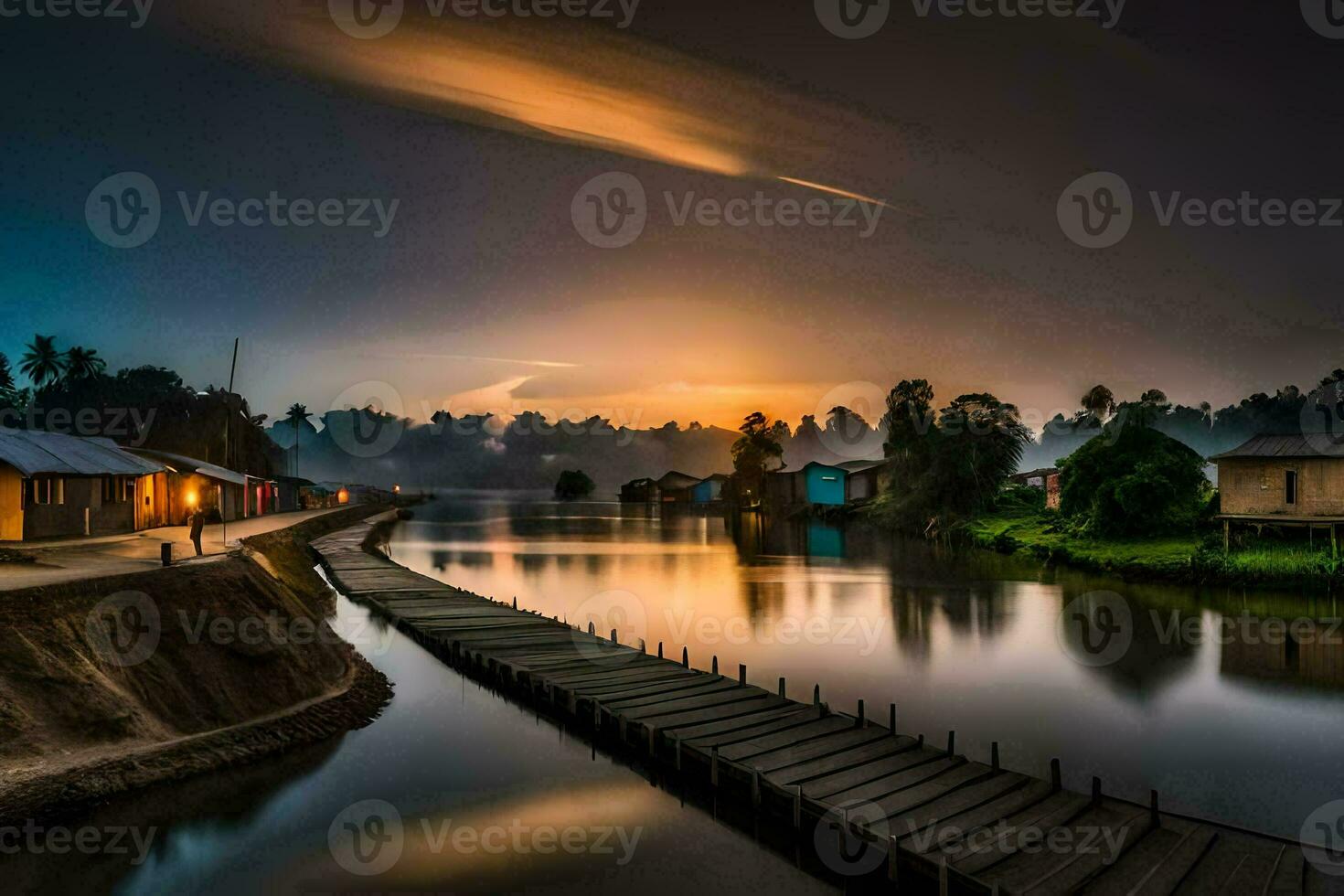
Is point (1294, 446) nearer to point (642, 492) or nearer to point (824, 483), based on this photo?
point (824, 483)

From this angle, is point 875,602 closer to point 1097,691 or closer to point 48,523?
point 1097,691

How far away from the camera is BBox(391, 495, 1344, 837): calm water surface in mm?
20516

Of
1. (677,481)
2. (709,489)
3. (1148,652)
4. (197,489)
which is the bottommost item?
(1148,652)

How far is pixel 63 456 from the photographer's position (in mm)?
33781

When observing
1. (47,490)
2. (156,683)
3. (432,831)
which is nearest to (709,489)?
(47,490)

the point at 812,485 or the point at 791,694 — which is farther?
the point at 812,485

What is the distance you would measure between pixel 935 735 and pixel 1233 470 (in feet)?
110

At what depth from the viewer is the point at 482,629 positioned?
31062mm

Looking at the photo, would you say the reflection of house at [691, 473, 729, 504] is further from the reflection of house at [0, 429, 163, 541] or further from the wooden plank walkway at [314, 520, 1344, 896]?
the wooden plank walkway at [314, 520, 1344, 896]

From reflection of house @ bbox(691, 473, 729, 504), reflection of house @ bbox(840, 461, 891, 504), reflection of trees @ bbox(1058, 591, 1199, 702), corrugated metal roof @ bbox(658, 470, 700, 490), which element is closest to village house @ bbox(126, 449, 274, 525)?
reflection of trees @ bbox(1058, 591, 1199, 702)

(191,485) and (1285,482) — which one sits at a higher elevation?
(191,485)

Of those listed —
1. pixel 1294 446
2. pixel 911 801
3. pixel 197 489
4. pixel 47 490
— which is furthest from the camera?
pixel 197 489

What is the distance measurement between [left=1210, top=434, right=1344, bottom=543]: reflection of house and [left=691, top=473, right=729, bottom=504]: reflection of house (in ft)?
370

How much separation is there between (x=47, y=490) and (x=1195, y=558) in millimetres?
55139
